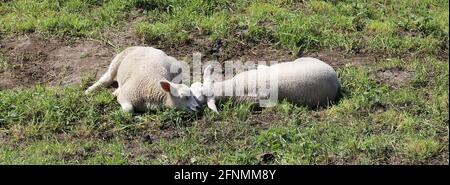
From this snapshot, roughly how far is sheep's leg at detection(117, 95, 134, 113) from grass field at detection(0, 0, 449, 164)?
7 cm

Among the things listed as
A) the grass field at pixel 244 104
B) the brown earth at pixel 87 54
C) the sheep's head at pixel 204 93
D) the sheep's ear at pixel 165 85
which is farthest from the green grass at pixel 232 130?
the brown earth at pixel 87 54

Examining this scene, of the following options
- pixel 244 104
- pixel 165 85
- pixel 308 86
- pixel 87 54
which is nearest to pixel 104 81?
pixel 87 54

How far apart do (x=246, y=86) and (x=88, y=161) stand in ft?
6.58

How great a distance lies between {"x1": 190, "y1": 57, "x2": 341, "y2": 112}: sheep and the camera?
751 cm

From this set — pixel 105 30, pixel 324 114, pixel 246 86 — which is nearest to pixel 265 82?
pixel 246 86

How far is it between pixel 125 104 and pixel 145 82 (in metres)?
0.34

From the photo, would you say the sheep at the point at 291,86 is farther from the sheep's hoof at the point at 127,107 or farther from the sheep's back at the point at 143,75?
the sheep's hoof at the point at 127,107

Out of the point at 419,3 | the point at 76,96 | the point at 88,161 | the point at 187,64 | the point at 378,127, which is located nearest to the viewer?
the point at 88,161

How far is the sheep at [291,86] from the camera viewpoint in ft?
24.6

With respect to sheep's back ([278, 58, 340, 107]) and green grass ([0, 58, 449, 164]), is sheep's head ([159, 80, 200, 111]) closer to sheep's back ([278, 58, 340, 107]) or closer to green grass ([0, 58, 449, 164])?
green grass ([0, 58, 449, 164])

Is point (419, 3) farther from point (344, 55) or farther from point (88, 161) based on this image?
point (88, 161)

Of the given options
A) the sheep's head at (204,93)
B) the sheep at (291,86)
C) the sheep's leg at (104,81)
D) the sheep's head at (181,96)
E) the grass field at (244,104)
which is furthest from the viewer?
the sheep's leg at (104,81)

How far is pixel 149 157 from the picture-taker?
6582 mm

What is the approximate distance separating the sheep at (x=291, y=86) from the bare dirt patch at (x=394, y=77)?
0.73 m
